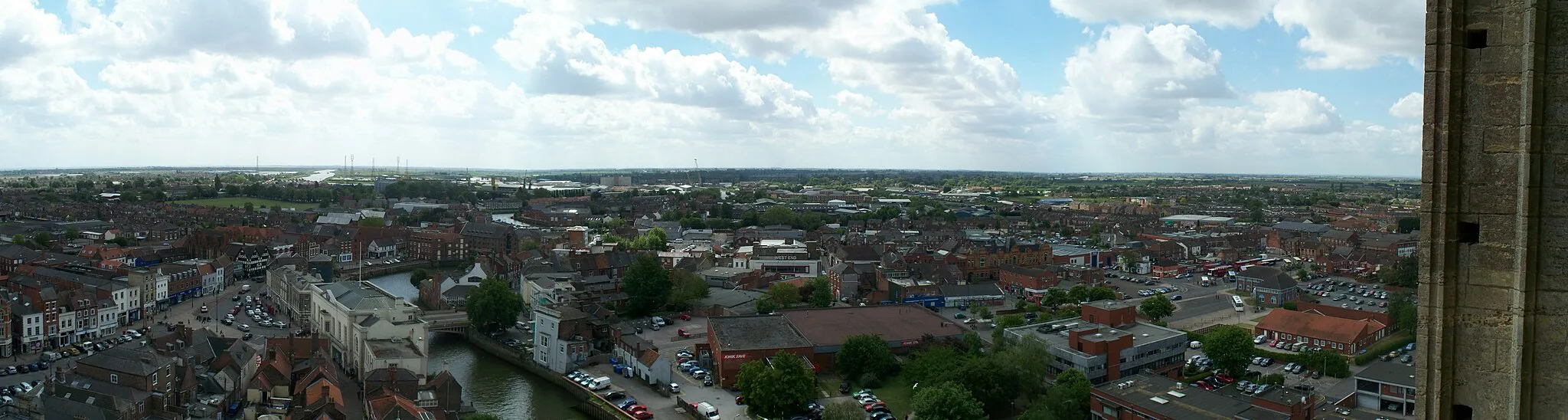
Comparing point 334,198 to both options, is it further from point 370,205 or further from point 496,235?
point 496,235

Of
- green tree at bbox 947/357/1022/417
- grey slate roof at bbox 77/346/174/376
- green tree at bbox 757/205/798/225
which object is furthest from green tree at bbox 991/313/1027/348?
green tree at bbox 757/205/798/225

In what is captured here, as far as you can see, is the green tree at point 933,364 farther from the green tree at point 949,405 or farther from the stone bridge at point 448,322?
→ the stone bridge at point 448,322

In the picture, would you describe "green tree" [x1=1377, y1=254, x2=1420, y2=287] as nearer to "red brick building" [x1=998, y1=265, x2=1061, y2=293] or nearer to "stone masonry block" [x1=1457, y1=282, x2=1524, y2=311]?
"red brick building" [x1=998, y1=265, x2=1061, y2=293]

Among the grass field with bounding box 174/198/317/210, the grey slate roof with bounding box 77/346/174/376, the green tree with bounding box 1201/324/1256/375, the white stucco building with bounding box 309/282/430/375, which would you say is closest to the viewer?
the grey slate roof with bounding box 77/346/174/376

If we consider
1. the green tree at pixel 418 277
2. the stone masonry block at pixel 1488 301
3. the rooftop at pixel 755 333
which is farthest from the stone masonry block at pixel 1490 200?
the green tree at pixel 418 277

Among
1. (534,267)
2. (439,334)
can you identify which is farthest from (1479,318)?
(534,267)

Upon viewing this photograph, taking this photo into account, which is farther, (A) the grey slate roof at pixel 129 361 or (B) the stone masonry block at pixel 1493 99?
(A) the grey slate roof at pixel 129 361
